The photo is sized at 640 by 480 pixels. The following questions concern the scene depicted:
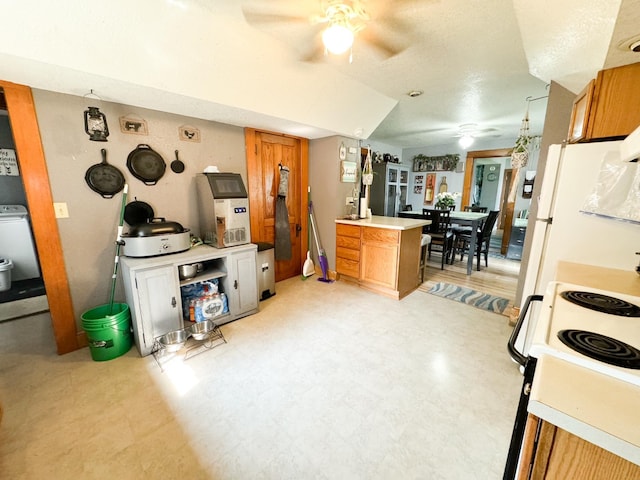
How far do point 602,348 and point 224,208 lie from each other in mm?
2490

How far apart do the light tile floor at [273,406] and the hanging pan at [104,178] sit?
1.37 metres

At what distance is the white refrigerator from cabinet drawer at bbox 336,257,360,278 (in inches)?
75.3

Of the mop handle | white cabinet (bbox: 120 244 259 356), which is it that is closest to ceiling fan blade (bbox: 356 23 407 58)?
white cabinet (bbox: 120 244 259 356)

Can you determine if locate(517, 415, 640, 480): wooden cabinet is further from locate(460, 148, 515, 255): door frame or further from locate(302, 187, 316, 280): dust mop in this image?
locate(460, 148, 515, 255): door frame

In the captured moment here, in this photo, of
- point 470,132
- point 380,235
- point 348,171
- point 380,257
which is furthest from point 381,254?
point 470,132

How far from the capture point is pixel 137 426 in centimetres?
144


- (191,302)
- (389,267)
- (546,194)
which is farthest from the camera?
(389,267)

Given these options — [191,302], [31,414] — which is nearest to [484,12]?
[191,302]

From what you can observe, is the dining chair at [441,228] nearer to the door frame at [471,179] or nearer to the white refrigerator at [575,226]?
the door frame at [471,179]

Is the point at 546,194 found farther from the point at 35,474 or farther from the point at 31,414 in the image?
the point at 31,414

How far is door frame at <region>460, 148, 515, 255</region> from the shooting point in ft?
16.6

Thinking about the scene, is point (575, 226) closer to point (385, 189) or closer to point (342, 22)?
point (342, 22)

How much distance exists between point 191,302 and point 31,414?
3.60 ft

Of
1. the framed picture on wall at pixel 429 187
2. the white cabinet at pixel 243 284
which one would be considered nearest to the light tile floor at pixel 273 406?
the white cabinet at pixel 243 284
